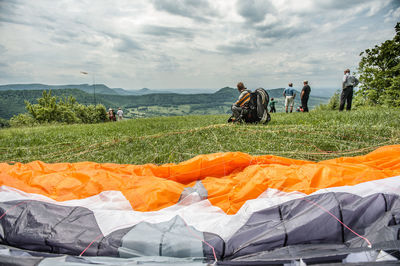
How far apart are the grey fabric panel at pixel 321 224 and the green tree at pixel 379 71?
2694 cm

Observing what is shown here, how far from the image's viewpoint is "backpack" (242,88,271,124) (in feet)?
27.9

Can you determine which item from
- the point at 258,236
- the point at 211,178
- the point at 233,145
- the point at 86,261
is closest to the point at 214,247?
the point at 258,236

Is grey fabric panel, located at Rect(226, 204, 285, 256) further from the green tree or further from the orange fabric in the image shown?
the green tree

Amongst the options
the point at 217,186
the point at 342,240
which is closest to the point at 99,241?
the point at 217,186

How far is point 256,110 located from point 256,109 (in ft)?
0.13

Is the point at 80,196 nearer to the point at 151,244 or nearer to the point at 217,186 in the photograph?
the point at 151,244

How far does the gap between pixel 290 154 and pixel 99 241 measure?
3849 mm

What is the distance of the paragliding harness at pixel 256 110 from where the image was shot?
27.9ft

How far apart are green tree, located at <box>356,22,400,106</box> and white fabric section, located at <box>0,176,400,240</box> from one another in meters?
26.7

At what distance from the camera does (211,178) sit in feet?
10.5

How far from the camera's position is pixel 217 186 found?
288 cm

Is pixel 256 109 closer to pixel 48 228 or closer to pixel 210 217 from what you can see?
pixel 210 217

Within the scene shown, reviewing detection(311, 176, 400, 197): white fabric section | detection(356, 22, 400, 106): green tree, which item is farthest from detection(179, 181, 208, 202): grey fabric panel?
detection(356, 22, 400, 106): green tree

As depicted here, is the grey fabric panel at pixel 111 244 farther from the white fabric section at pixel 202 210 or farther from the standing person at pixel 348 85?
the standing person at pixel 348 85
